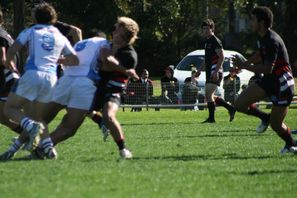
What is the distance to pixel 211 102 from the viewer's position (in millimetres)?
18109

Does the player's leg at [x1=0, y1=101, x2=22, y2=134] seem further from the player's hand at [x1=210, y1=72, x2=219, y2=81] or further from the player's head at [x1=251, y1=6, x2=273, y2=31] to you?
the player's hand at [x1=210, y1=72, x2=219, y2=81]

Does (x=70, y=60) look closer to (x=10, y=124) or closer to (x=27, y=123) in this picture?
(x=27, y=123)

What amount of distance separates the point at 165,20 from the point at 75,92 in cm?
4427

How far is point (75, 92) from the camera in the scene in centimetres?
1006

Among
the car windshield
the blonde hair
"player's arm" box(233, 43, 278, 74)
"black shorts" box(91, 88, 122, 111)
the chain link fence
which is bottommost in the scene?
the car windshield

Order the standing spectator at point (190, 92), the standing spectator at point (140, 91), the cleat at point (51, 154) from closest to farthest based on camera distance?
the cleat at point (51, 154) → the standing spectator at point (190, 92) → the standing spectator at point (140, 91)

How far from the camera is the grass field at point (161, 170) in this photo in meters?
7.69

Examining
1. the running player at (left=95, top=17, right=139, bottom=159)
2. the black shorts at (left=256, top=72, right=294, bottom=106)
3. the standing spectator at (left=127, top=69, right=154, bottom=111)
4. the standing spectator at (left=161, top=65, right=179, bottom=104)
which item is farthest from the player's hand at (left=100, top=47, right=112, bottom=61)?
the standing spectator at (left=161, top=65, right=179, bottom=104)

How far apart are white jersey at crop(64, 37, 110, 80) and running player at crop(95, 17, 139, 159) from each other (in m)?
0.11

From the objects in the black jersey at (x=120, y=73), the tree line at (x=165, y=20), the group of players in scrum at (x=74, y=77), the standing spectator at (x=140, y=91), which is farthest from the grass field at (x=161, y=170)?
the tree line at (x=165, y=20)

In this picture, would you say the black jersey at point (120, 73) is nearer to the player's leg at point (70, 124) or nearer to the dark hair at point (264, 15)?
the player's leg at point (70, 124)

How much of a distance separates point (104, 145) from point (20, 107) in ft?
8.97

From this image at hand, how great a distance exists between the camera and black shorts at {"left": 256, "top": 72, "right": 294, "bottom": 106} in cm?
1104

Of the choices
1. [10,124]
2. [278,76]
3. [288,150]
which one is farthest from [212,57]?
[10,124]
